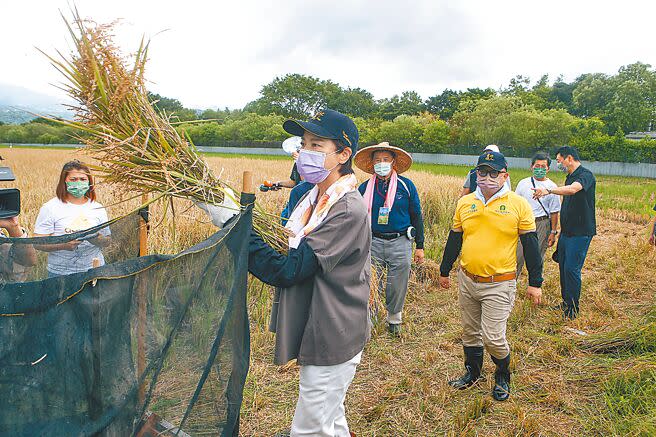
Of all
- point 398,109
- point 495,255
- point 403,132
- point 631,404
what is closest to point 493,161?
point 495,255

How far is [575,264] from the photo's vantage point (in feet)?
16.2

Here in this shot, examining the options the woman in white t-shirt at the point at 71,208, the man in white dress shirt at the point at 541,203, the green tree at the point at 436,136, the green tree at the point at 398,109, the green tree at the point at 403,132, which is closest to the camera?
the woman in white t-shirt at the point at 71,208

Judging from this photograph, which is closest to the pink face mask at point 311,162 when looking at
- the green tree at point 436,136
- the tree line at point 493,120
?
the tree line at point 493,120

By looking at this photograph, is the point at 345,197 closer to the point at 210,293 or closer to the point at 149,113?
the point at 210,293

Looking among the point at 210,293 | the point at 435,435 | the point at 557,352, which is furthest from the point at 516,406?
the point at 210,293

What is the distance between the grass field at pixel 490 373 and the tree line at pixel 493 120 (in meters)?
17.4

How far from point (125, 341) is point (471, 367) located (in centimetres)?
283

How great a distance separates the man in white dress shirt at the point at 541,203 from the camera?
5.45 m

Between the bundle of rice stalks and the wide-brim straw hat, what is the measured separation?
103 inches

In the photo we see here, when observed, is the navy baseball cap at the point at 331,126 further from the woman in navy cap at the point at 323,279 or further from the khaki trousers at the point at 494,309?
the khaki trousers at the point at 494,309

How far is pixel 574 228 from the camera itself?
4961mm

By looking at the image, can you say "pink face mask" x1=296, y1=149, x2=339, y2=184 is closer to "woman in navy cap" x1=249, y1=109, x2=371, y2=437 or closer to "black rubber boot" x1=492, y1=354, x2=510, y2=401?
"woman in navy cap" x1=249, y1=109, x2=371, y2=437

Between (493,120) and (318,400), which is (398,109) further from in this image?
(318,400)

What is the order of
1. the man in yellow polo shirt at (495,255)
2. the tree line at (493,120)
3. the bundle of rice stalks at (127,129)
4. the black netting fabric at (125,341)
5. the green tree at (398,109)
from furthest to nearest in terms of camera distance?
the green tree at (398,109), the tree line at (493,120), the man in yellow polo shirt at (495,255), the bundle of rice stalks at (127,129), the black netting fabric at (125,341)
